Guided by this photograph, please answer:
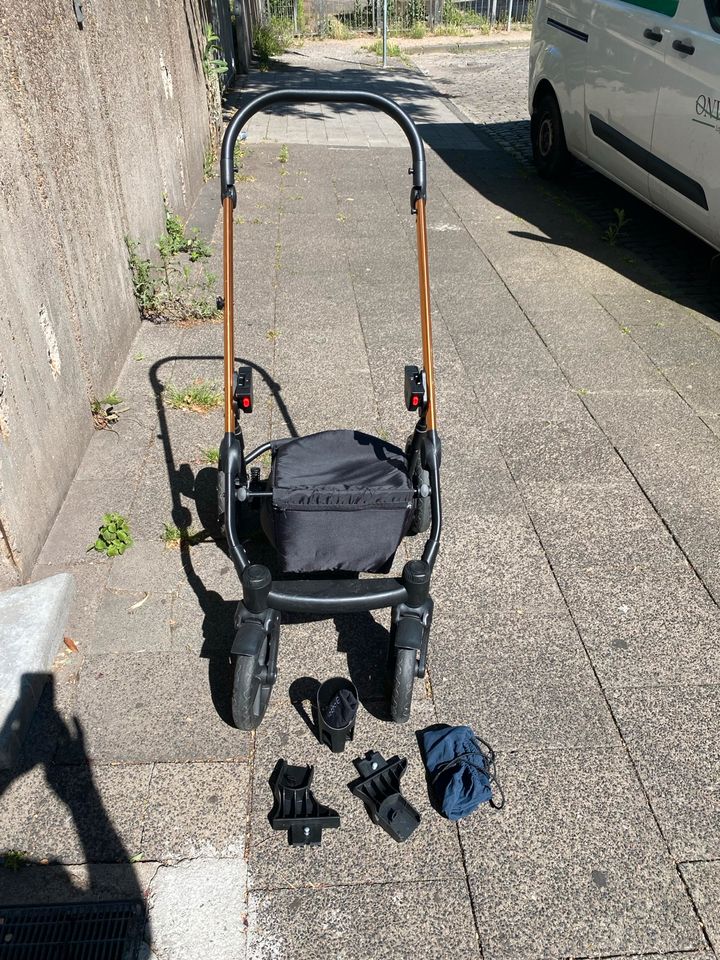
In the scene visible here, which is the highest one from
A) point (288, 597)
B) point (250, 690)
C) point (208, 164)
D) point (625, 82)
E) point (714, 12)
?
point (714, 12)

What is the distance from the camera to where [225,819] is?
2.68 m

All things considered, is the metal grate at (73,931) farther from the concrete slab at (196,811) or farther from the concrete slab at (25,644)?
the concrete slab at (25,644)

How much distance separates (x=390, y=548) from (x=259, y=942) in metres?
1.29

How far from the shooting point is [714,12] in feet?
19.4

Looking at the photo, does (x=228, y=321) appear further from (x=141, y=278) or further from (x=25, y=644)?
(x=141, y=278)

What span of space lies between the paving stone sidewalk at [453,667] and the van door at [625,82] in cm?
152

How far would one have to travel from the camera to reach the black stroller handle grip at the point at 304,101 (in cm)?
306

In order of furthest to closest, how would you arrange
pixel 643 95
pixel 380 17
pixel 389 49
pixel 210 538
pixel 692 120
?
1. pixel 380 17
2. pixel 389 49
3. pixel 643 95
4. pixel 692 120
5. pixel 210 538

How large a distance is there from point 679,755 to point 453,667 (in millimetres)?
834

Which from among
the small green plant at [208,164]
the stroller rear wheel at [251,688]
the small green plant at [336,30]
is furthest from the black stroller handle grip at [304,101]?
the small green plant at [336,30]

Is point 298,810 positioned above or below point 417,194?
below

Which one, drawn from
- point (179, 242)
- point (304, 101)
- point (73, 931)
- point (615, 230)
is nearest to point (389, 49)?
point (615, 230)

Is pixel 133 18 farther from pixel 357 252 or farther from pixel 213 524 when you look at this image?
pixel 213 524

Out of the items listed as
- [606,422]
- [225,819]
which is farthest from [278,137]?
[225,819]
